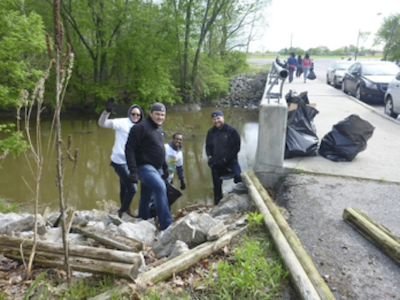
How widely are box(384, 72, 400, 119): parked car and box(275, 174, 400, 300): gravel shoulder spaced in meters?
6.28

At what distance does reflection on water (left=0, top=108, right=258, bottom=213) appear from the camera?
812 cm

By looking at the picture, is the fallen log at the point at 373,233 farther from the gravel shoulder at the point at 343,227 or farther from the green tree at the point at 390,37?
the green tree at the point at 390,37

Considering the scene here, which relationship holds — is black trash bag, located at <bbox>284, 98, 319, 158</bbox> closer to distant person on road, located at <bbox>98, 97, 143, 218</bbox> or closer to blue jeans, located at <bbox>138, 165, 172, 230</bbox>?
blue jeans, located at <bbox>138, 165, 172, 230</bbox>

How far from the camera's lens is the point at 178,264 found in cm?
316

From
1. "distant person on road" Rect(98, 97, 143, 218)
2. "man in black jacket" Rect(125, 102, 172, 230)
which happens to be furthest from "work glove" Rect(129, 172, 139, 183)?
"distant person on road" Rect(98, 97, 143, 218)

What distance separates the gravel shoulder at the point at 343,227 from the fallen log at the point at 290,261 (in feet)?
1.01

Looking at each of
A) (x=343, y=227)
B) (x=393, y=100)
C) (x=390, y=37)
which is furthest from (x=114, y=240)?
(x=390, y=37)

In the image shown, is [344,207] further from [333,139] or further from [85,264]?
[85,264]

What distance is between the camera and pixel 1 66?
8.20 meters

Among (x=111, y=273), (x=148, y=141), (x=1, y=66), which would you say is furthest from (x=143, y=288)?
(x=1, y=66)

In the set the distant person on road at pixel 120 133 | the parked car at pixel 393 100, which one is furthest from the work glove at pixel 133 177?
the parked car at pixel 393 100

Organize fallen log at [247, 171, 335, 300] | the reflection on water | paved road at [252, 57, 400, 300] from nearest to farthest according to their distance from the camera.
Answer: fallen log at [247, 171, 335, 300] < paved road at [252, 57, 400, 300] < the reflection on water

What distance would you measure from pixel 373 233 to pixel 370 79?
40.3 ft

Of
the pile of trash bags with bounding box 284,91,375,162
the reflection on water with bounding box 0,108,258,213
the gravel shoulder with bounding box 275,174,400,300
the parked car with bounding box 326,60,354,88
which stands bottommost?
the reflection on water with bounding box 0,108,258,213
